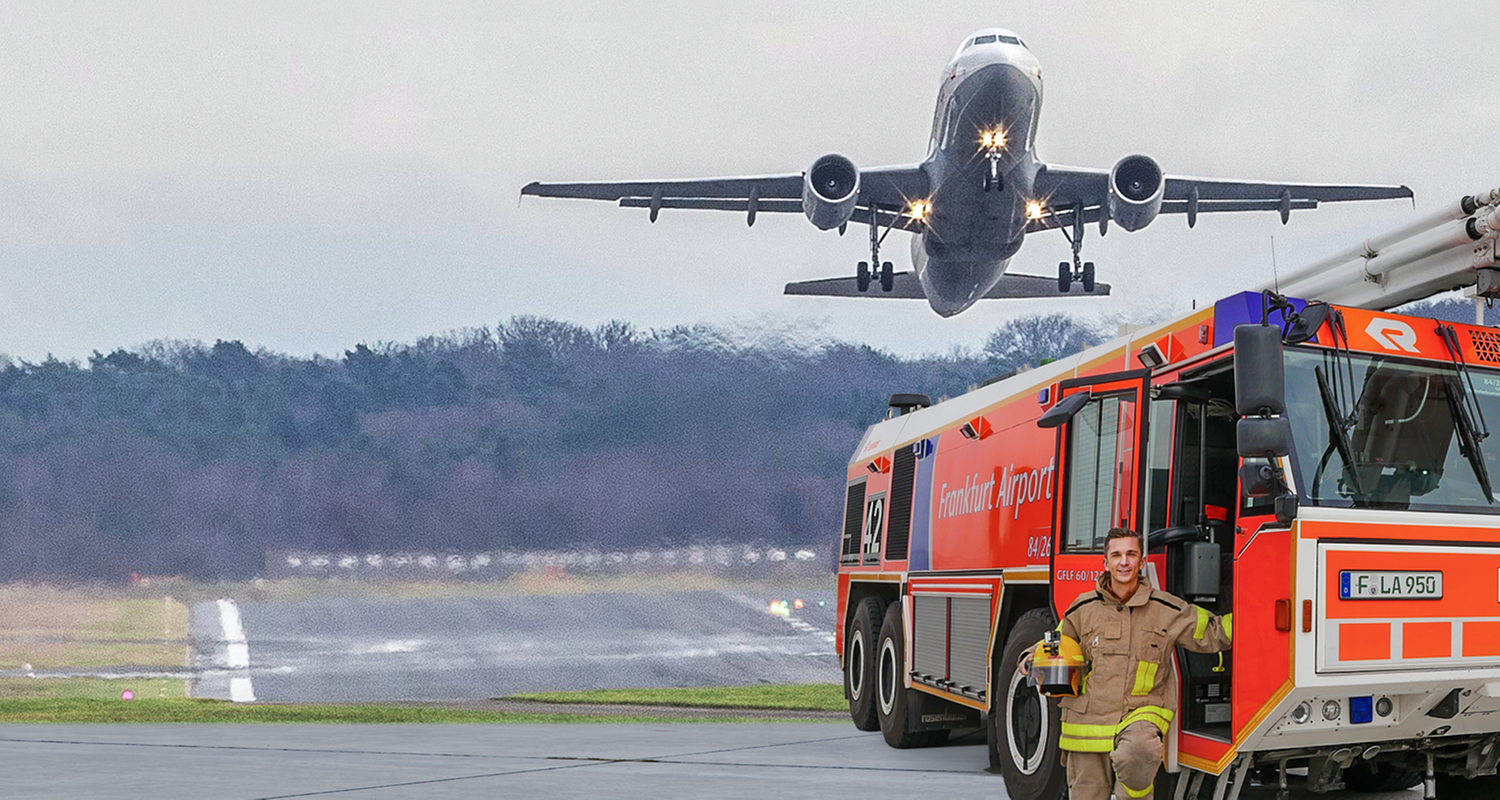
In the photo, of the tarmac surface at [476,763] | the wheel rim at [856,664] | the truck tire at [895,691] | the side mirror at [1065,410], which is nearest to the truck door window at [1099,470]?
the side mirror at [1065,410]

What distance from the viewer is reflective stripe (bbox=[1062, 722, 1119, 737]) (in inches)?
222

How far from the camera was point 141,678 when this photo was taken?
40.8 meters

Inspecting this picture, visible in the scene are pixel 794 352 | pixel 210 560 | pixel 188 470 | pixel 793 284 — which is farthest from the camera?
pixel 188 470

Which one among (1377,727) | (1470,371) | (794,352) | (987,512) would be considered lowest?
(1377,727)

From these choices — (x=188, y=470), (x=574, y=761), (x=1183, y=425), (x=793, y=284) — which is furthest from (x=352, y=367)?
(x=1183, y=425)

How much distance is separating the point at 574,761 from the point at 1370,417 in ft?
20.7

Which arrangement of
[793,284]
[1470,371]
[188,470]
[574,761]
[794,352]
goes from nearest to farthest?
1. [1470,371]
2. [574,761]
3. [793,284]
4. [794,352]
5. [188,470]

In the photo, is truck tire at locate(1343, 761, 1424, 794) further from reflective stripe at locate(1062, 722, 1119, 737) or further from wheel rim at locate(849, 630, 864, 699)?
wheel rim at locate(849, 630, 864, 699)

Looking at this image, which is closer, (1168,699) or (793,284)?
(1168,699)

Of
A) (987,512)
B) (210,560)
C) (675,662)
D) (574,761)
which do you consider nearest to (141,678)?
(210,560)

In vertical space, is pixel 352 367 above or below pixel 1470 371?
above

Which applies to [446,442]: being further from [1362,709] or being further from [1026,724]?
[1362,709]

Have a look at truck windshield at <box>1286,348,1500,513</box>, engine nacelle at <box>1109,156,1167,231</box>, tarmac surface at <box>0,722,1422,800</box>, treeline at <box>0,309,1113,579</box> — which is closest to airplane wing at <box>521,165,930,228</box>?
engine nacelle at <box>1109,156,1167,231</box>

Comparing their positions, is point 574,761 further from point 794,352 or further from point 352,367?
point 352,367
